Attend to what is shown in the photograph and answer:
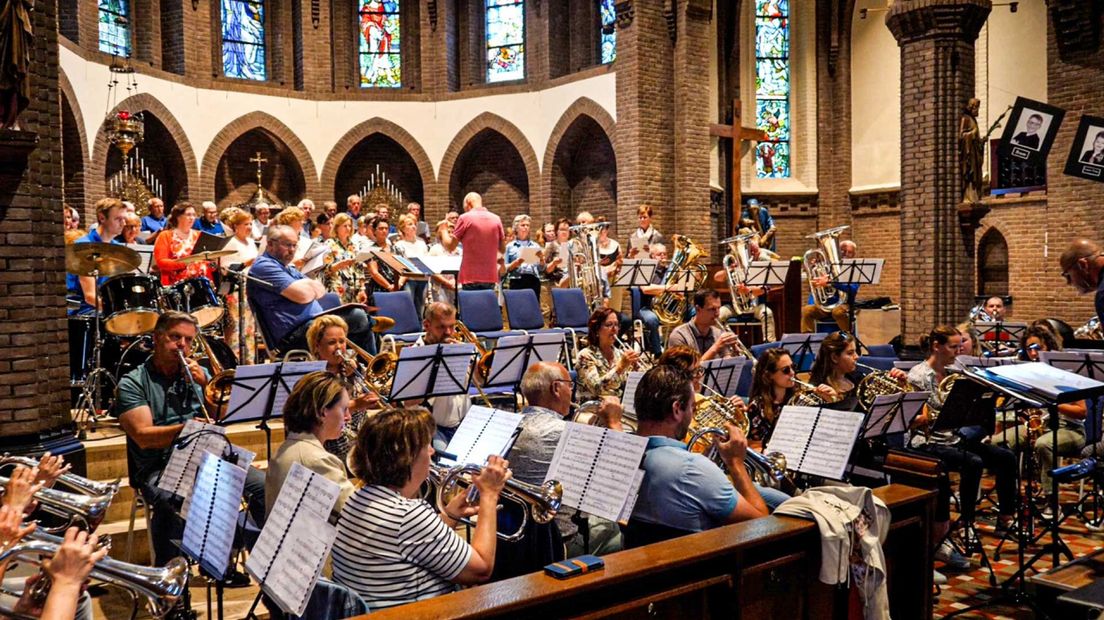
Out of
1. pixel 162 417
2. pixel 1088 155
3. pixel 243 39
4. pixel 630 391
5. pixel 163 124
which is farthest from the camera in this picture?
pixel 243 39

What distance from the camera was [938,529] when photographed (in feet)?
18.9

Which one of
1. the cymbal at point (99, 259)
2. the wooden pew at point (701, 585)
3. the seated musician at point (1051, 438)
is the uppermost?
the cymbal at point (99, 259)

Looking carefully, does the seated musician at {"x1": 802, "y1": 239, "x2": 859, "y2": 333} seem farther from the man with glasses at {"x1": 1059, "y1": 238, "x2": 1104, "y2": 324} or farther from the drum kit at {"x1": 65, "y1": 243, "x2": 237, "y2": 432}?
the drum kit at {"x1": 65, "y1": 243, "x2": 237, "y2": 432}

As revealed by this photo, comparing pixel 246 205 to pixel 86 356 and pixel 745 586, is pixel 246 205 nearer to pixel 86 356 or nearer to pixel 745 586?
pixel 86 356

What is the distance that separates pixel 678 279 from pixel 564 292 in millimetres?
→ 2065

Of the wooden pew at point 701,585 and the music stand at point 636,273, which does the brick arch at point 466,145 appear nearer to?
the music stand at point 636,273

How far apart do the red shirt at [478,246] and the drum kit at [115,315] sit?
309 centimetres

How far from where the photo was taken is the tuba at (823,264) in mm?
12531

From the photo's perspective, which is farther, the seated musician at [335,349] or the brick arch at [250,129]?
the brick arch at [250,129]

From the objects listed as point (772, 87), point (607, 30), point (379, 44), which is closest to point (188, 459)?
point (607, 30)

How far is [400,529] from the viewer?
3.17 metres

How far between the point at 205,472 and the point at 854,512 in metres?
2.53

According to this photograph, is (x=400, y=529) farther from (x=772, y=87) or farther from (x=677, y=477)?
(x=772, y=87)

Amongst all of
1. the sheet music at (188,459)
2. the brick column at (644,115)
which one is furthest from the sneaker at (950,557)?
the brick column at (644,115)
